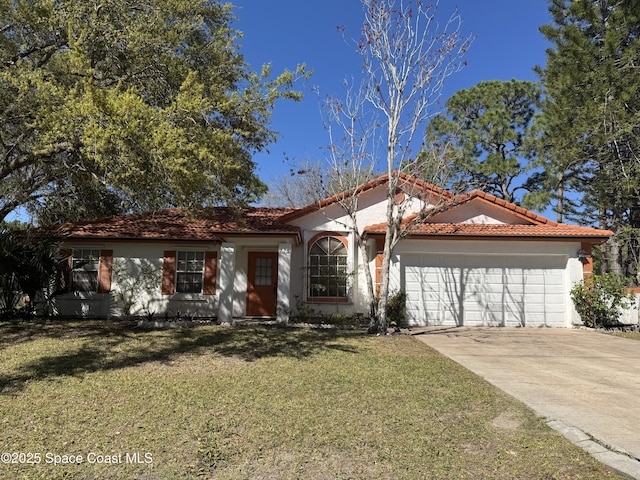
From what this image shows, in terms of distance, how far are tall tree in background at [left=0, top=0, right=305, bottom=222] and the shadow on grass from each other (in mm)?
3091

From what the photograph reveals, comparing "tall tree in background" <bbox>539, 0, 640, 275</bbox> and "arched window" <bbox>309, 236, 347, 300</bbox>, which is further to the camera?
"tall tree in background" <bbox>539, 0, 640, 275</bbox>

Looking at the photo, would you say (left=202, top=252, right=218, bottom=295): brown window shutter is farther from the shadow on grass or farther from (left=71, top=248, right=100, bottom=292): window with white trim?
(left=71, top=248, right=100, bottom=292): window with white trim

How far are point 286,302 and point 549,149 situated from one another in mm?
15067

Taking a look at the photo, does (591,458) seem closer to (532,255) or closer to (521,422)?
(521,422)

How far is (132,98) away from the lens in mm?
7266

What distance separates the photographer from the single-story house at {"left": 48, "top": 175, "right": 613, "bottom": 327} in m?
12.9

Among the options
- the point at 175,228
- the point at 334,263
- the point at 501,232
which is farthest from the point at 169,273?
the point at 501,232

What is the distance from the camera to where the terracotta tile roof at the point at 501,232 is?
12680 millimetres

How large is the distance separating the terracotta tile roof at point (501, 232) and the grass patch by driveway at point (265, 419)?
548 centimetres

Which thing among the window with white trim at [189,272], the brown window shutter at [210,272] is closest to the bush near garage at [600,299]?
the brown window shutter at [210,272]

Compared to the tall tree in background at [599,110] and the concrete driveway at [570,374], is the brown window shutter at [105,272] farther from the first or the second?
the tall tree in background at [599,110]

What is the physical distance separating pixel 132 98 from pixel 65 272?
8.86 m

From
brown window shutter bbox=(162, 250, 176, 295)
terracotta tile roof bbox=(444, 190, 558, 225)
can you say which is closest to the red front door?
brown window shutter bbox=(162, 250, 176, 295)

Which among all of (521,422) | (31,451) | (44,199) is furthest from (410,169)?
(44,199)
